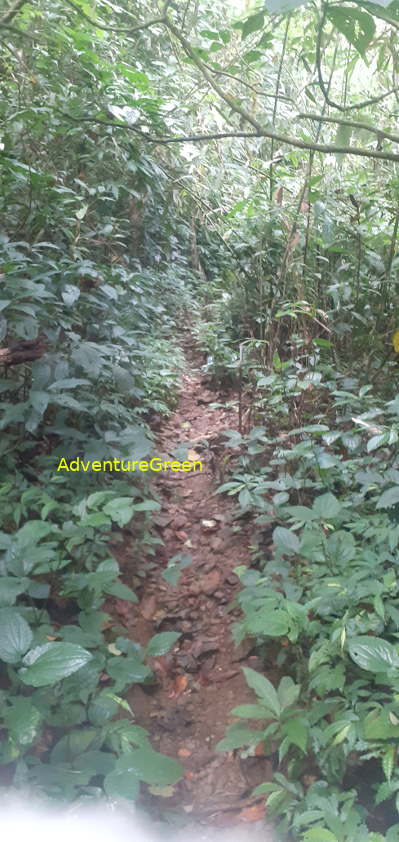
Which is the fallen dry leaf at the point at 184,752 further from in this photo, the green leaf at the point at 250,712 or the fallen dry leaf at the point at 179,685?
the green leaf at the point at 250,712

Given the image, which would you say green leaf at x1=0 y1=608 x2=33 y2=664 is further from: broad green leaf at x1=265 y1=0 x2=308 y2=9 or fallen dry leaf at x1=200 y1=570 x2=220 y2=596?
broad green leaf at x1=265 y1=0 x2=308 y2=9

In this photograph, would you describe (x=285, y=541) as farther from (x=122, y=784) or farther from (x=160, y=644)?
(x=122, y=784)

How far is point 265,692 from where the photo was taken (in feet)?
4.46

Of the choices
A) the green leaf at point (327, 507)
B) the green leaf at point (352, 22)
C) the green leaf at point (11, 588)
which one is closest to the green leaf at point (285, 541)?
the green leaf at point (327, 507)

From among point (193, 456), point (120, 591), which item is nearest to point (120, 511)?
point (120, 591)

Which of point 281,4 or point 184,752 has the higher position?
point 281,4

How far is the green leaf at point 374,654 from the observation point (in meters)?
1.19

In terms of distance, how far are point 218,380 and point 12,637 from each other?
266 cm

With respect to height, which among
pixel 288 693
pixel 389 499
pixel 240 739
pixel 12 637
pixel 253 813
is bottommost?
pixel 253 813

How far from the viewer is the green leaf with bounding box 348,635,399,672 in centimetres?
119

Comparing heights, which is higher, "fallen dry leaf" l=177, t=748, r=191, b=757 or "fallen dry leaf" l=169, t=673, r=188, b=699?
"fallen dry leaf" l=177, t=748, r=191, b=757

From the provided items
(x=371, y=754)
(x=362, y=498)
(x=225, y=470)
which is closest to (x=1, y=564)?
(x=371, y=754)

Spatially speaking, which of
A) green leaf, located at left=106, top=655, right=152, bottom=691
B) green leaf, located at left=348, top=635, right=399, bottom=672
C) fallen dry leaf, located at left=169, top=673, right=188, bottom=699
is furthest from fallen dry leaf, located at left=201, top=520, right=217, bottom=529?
green leaf, located at left=348, top=635, right=399, bottom=672

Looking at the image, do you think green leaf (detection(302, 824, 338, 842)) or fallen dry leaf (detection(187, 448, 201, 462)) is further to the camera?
fallen dry leaf (detection(187, 448, 201, 462))
